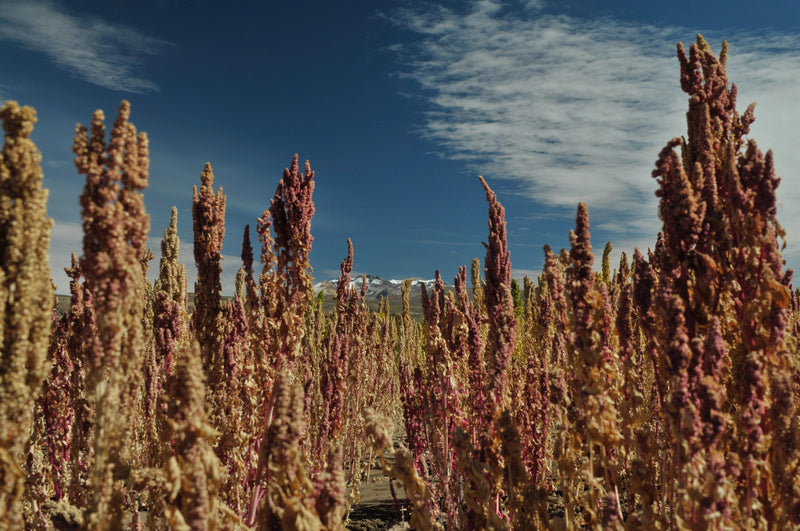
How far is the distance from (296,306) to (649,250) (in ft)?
8.28

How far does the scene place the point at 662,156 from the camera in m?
2.06

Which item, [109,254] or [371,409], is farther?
[371,409]

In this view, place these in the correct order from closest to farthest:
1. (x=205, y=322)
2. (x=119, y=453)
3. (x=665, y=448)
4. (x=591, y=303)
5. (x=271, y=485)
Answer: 1. (x=271, y=485)
2. (x=119, y=453)
3. (x=591, y=303)
4. (x=665, y=448)
5. (x=205, y=322)

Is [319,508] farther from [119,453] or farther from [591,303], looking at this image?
[591,303]

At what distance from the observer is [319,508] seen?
163 cm

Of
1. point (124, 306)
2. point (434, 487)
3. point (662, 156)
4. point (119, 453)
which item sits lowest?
point (434, 487)

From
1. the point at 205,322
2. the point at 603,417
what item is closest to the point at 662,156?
the point at 603,417

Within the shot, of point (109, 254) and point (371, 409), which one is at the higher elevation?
point (109, 254)

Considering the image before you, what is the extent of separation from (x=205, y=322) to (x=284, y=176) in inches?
45.8

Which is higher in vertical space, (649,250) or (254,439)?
(649,250)

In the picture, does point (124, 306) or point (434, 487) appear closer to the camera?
point (124, 306)

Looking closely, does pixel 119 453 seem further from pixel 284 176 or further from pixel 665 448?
pixel 665 448

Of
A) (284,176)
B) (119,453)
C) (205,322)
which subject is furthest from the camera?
(284,176)

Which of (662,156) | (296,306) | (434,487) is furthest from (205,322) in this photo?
(434,487)
